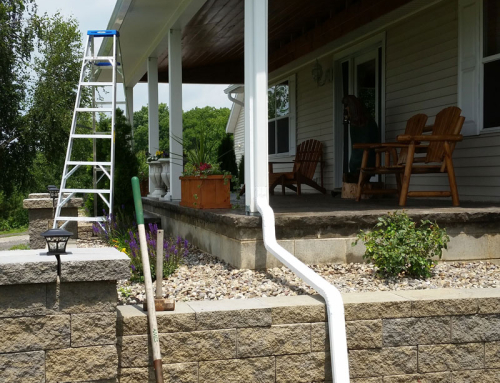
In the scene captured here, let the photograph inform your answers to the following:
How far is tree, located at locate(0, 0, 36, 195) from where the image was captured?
56.2ft

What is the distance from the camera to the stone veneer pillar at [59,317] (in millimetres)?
2682

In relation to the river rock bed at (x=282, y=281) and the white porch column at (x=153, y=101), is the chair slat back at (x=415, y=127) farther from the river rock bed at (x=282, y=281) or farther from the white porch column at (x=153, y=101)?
the white porch column at (x=153, y=101)

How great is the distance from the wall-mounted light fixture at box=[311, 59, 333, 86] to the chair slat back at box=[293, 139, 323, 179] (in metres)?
0.88

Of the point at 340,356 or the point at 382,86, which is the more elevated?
the point at 382,86

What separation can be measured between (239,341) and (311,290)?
74cm

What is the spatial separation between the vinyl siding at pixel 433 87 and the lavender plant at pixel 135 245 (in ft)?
9.38

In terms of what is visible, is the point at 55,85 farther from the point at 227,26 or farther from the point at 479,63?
the point at 479,63

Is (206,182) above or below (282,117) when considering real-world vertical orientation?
below

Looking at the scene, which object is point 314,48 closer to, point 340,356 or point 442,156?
point 442,156

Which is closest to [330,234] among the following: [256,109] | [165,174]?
[256,109]

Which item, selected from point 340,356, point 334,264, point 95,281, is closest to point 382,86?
point 334,264

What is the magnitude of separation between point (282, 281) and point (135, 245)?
1279 mm

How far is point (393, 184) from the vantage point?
7297mm

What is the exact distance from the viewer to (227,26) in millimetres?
7781
